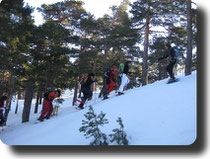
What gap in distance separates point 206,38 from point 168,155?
250 centimetres

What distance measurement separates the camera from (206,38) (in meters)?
3.95

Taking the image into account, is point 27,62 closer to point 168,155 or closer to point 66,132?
point 66,132

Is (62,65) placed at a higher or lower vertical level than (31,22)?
lower

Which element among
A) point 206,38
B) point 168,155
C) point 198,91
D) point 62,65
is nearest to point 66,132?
point 168,155

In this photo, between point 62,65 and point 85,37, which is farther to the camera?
point 85,37

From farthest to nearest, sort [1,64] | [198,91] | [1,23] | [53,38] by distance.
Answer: [53,38], [1,64], [1,23], [198,91]

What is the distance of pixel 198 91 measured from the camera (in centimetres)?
390

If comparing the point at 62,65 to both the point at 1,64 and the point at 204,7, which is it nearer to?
the point at 1,64

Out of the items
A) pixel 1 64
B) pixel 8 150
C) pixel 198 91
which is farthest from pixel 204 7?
pixel 1 64

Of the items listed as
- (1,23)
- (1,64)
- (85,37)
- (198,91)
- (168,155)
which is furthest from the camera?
(85,37)

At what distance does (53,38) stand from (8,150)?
6374 millimetres

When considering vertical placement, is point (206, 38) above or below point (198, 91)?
above

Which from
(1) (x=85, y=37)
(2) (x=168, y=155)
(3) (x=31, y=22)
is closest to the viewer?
(2) (x=168, y=155)

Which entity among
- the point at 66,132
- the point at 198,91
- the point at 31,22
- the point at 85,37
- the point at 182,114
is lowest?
the point at 66,132
